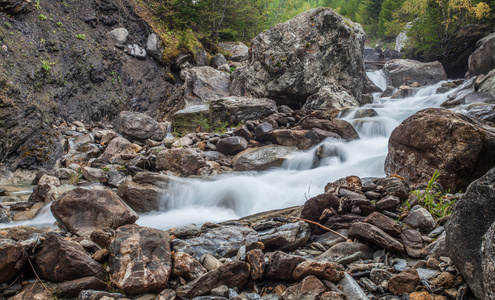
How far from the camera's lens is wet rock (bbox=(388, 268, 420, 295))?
2164mm

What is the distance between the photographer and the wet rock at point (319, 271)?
7.42 ft

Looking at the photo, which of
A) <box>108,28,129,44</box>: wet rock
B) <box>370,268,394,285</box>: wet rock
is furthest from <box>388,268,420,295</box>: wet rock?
<box>108,28,129,44</box>: wet rock

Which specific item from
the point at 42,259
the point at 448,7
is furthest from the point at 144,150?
the point at 448,7

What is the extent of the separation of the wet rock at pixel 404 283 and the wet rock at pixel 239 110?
8.96 meters

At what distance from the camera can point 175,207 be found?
5.72 m

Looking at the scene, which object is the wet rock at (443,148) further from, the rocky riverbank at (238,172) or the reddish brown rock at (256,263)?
the reddish brown rock at (256,263)

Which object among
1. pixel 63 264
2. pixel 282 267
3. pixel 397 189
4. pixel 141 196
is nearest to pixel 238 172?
pixel 141 196

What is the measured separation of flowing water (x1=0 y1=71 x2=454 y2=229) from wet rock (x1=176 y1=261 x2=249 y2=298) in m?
2.47

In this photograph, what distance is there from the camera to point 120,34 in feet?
47.2

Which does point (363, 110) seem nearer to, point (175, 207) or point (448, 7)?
point (175, 207)

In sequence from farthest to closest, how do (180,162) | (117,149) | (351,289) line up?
(117,149) → (180,162) → (351,289)

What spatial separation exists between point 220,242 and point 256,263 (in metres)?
0.79

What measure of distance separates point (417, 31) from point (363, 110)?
14.3 meters

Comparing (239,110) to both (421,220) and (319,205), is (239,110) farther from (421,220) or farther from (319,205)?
(421,220)
